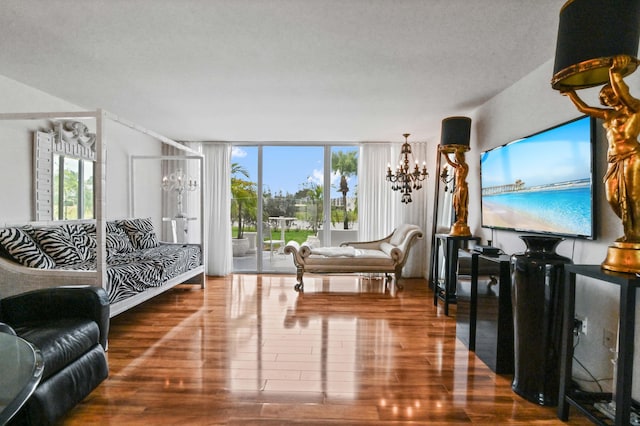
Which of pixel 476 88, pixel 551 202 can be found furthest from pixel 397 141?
pixel 551 202

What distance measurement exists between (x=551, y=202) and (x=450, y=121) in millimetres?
1587

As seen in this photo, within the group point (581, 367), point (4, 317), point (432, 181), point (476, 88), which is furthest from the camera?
point (432, 181)

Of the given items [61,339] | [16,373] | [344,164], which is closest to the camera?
[16,373]

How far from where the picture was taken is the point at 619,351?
1.53 meters

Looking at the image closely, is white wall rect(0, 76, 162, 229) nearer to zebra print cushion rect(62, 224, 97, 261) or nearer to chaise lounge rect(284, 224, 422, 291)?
zebra print cushion rect(62, 224, 97, 261)

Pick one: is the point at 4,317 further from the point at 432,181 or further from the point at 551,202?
the point at 432,181

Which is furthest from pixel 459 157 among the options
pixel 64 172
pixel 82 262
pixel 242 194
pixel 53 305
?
pixel 64 172

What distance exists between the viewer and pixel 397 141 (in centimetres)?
579

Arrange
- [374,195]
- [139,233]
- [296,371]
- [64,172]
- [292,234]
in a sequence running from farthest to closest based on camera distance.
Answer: [292,234]
[374,195]
[139,233]
[64,172]
[296,371]

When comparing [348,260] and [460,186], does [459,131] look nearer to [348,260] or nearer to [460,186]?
[460,186]

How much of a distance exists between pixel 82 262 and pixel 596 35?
4.06 metres

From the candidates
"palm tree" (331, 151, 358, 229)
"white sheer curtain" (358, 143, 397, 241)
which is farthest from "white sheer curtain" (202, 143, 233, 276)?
"white sheer curtain" (358, 143, 397, 241)

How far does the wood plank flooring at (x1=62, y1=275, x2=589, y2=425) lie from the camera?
1.92 metres

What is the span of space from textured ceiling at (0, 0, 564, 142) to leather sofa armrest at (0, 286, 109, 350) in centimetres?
169
